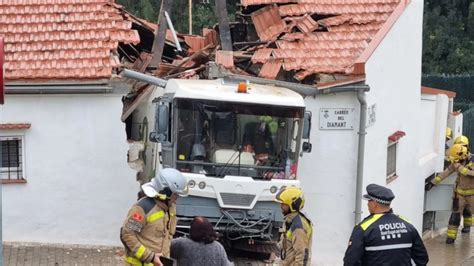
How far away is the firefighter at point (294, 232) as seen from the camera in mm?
7465

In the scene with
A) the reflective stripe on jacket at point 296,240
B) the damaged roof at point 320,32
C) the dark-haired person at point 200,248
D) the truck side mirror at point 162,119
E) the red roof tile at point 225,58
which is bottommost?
the reflective stripe on jacket at point 296,240

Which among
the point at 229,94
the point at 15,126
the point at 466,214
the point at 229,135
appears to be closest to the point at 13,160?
the point at 15,126

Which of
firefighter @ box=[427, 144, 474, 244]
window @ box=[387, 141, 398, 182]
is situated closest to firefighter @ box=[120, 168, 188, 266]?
window @ box=[387, 141, 398, 182]

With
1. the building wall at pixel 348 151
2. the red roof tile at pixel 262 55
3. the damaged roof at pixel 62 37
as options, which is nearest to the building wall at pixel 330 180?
the building wall at pixel 348 151

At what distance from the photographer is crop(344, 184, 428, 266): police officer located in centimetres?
665

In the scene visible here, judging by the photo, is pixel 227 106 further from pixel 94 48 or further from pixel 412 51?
A: pixel 412 51

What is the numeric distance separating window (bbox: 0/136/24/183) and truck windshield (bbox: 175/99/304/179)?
3093 millimetres

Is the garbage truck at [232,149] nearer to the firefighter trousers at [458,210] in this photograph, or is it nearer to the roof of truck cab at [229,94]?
the roof of truck cab at [229,94]

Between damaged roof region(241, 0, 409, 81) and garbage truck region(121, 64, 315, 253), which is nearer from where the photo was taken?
garbage truck region(121, 64, 315, 253)

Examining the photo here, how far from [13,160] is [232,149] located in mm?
3872

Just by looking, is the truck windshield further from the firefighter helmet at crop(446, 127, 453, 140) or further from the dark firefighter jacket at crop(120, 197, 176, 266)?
the firefighter helmet at crop(446, 127, 453, 140)

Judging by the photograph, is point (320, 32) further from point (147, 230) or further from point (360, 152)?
point (147, 230)

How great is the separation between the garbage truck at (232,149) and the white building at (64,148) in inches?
74.9

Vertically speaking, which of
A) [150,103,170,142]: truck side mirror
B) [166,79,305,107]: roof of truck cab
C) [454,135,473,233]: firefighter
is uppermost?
[166,79,305,107]: roof of truck cab
